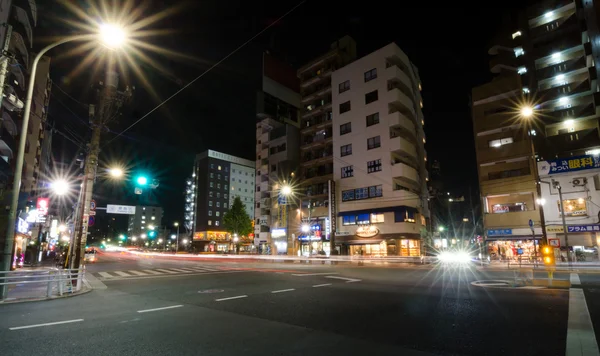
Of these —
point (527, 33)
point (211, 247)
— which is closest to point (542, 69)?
point (527, 33)

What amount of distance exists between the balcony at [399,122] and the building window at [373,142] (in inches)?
97.1

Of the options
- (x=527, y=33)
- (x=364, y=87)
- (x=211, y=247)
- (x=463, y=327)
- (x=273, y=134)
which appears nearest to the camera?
(x=463, y=327)

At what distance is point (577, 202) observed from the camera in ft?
114

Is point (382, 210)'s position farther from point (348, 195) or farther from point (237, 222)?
point (237, 222)

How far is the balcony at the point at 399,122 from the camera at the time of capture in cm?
4424

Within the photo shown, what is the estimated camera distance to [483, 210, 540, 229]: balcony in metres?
37.8

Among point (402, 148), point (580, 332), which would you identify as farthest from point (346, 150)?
point (580, 332)

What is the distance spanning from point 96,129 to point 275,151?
151ft

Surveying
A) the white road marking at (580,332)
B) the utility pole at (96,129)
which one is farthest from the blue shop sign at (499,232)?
the utility pole at (96,129)

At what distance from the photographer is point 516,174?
1615 inches

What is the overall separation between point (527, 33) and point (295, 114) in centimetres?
4143

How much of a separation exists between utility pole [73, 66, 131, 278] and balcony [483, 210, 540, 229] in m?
41.4

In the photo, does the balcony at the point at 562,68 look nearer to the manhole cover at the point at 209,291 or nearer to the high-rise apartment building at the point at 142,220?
the manhole cover at the point at 209,291

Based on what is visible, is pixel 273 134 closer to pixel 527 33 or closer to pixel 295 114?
pixel 295 114
